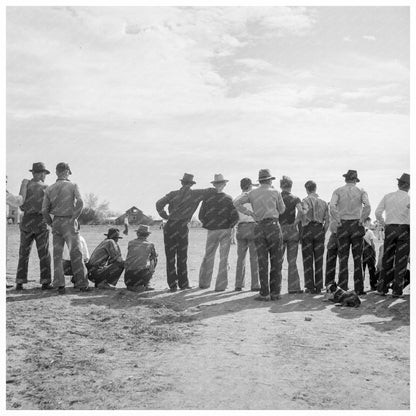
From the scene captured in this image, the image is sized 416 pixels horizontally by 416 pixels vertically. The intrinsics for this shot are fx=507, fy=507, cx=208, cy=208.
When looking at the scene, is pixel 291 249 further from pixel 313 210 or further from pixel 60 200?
pixel 60 200

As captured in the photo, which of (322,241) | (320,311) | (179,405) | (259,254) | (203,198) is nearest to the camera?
(179,405)

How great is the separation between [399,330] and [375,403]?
2840 mm

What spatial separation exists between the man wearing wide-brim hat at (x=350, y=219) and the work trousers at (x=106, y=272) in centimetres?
424

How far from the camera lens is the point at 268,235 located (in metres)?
8.88

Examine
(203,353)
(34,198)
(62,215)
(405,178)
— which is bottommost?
(203,353)

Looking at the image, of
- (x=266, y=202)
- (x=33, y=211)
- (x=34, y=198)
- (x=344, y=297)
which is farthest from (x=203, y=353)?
(x=34, y=198)

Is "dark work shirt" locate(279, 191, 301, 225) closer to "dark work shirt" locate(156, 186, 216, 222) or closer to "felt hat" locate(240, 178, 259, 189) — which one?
"felt hat" locate(240, 178, 259, 189)

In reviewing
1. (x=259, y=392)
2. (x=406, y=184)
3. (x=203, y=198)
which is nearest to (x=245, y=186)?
(x=203, y=198)

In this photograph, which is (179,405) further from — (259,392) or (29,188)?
(29,188)

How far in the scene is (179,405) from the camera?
4129 mm

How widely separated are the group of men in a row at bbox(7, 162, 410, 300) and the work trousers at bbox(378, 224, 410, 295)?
0.02 m

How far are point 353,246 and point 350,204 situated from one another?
2.53ft

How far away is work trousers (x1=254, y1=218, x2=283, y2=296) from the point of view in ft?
29.1

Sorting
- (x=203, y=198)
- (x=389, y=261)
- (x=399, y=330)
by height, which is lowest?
(x=399, y=330)
